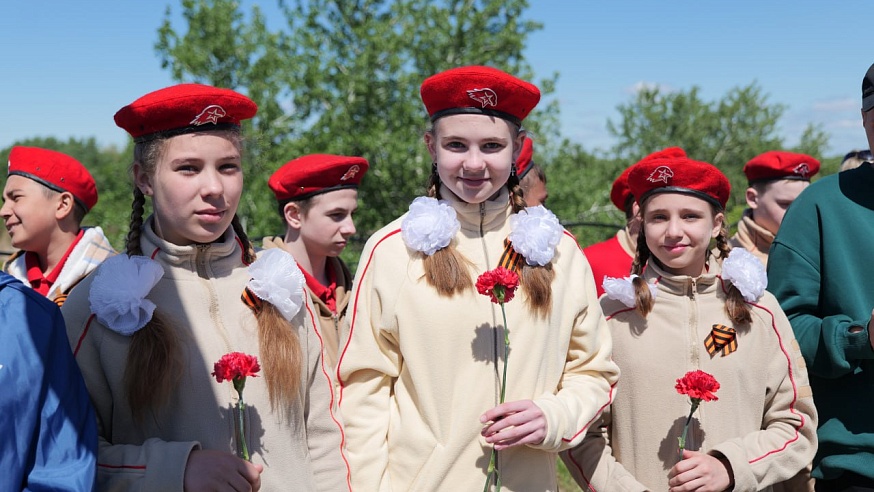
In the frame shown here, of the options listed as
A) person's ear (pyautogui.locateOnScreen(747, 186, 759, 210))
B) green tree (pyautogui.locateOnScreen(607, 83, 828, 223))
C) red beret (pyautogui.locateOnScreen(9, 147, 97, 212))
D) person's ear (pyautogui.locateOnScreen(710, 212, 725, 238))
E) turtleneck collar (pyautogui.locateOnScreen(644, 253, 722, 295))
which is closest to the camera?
turtleneck collar (pyautogui.locateOnScreen(644, 253, 722, 295))

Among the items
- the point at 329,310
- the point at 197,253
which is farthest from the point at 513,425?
the point at 329,310

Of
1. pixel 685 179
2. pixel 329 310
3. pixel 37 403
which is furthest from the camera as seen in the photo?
pixel 329 310

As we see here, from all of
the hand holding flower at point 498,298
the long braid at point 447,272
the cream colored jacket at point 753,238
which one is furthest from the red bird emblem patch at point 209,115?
the cream colored jacket at point 753,238

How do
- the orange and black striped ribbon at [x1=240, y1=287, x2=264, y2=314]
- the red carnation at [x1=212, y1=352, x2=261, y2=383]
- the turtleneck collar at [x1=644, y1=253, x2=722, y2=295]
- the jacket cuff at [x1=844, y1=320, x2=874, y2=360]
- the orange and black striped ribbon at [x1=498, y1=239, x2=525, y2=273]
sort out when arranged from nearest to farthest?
the red carnation at [x1=212, y1=352, x2=261, y2=383], the orange and black striped ribbon at [x1=240, y1=287, x2=264, y2=314], the orange and black striped ribbon at [x1=498, y1=239, x2=525, y2=273], the jacket cuff at [x1=844, y1=320, x2=874, y2=360], the turtleneck collar at [x1=644, y1=253, x2=722, y2=295]

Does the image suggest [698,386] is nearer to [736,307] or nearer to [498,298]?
[736,307]

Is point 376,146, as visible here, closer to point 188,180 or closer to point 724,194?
point 724,194

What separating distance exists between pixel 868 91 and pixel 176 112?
2.45 m

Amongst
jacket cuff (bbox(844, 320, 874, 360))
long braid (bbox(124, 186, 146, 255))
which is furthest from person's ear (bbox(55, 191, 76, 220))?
jacket cuff (bbox(844, 320, 874, 360))

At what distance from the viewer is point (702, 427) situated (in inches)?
121

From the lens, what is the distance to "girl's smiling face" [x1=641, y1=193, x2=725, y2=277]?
322 cm

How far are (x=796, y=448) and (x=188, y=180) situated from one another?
2.36m

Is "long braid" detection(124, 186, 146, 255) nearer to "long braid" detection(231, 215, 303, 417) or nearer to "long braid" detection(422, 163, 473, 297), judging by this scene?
"long braid" detection(231, 215, 303, 417)

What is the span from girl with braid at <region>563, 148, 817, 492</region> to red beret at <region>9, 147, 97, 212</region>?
2.95 m

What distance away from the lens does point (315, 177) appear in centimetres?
460
